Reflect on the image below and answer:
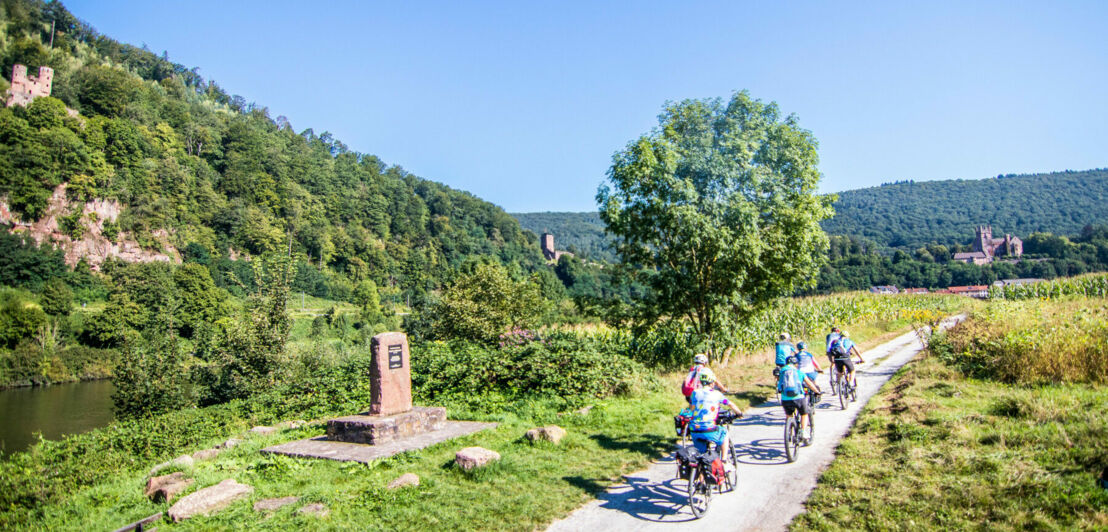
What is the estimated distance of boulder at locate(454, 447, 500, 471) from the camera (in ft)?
27.8

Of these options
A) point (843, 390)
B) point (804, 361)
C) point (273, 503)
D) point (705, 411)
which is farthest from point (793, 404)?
point (273, 503)

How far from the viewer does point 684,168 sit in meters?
18.8

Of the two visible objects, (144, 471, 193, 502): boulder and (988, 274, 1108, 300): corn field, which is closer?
(144, 471, 193, 502): boulder

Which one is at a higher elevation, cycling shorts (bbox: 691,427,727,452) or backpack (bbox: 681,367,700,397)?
backpack (bbox: 681,367,700,397)

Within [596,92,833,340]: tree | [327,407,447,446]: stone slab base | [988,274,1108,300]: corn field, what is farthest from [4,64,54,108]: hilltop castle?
[988,274,1108,300]: corn field

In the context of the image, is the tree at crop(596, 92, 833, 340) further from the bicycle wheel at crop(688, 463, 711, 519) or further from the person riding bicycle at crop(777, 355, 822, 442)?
the bicycle wheel at crop(688, 463, 711, 519)

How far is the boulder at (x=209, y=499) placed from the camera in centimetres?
716

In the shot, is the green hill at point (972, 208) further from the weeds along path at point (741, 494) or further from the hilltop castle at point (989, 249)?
the weeds along path at point (741, 494)

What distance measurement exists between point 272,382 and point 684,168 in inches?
688

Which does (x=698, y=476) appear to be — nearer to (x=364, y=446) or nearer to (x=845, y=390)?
(x=364, y=446)

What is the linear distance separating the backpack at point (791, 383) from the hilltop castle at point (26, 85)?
131670mm

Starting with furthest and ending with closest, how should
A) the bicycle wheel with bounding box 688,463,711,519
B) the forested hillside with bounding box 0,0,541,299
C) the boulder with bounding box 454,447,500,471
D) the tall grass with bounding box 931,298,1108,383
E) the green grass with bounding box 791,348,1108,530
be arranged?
the forested hillside with bounding box 0,0,541,299 < the tall grass with bounding box 931,298,1108,383 < the boulder with bounding box 454,447,500,471 < the bicycle wheel with bounding box 688,463,711,519 < the green grass with bounding box 791,348,1108,530

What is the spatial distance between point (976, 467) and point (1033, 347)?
25.0 ft

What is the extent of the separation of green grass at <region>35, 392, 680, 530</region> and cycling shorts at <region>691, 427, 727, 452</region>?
5.14 ft
